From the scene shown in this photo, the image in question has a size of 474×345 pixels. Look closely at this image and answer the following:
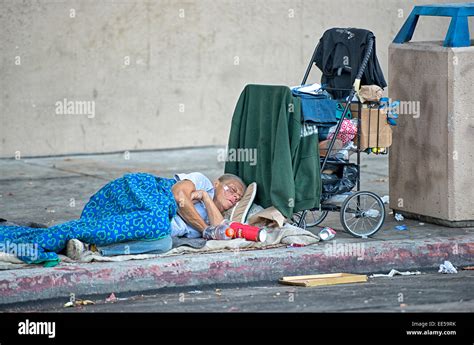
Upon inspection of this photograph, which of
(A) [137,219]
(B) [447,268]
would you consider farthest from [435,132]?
(A) [137,219]

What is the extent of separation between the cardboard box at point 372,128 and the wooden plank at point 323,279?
3.92ft

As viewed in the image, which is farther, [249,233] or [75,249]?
[249,233]

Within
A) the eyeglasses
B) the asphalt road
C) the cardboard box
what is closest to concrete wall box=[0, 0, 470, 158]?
the eyeglasses

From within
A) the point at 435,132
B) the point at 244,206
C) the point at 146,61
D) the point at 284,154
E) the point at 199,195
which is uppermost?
the point at 146,61

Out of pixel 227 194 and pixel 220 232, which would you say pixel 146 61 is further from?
pixel 220 232

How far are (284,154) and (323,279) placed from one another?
1088 millimetres

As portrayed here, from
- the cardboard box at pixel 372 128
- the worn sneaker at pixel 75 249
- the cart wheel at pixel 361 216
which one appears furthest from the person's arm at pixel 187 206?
the cardboard box at pixel 372 128

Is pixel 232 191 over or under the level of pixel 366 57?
under

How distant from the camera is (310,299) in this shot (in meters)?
6.75

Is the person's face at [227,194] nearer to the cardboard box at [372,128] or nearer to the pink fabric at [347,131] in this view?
the pink fabric at [347,131]
